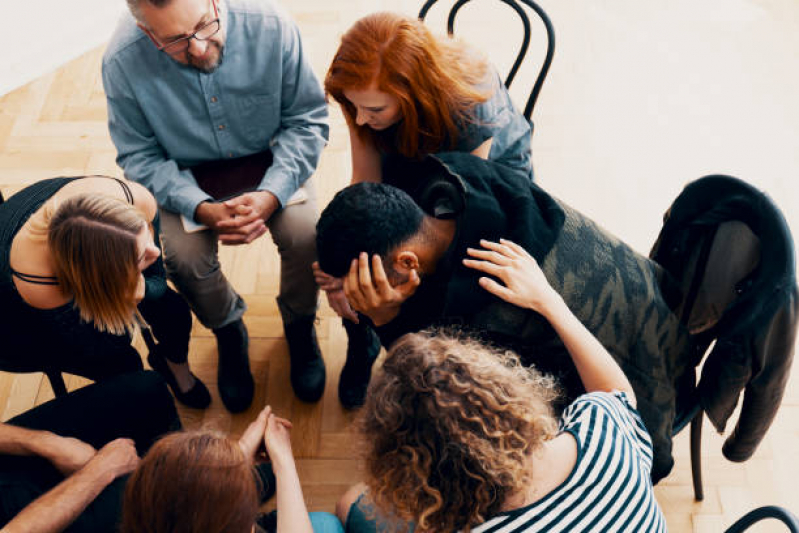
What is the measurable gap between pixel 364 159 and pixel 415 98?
0.99ft

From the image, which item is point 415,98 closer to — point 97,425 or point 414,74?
point 414,74

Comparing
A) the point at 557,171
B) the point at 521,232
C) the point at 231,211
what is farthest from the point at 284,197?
the point at 557,171

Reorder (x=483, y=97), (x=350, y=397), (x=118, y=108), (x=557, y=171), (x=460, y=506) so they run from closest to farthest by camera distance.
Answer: (x=460, y=506) < (x=483, y=97) < (x=118, y=108) < (x=350, y=397) < (x=557, y=171)

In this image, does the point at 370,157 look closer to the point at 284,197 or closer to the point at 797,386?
the point at 284,197

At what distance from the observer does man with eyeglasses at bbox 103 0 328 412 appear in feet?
5.41

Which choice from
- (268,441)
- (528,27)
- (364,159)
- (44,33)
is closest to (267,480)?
(268,441)

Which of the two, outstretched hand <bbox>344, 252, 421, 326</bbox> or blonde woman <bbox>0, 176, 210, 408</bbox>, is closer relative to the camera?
outstretched hand <bbox>344, 252, 421, 326</bbox>

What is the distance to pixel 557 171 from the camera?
2549 millimetres

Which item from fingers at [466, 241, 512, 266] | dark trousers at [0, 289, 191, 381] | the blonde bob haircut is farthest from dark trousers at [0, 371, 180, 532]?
fingers at [466, 241, 512, 266]

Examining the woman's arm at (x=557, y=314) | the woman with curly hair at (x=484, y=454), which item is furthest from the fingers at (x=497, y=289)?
the woman with curly hair at (x=484, y=454)

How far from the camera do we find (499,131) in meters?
1.66

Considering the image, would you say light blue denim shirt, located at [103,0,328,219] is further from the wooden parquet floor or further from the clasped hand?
the wooden parquet floor

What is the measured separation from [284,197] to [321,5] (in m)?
1.70

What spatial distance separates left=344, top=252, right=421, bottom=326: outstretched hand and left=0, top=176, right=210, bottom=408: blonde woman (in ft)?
1.62
